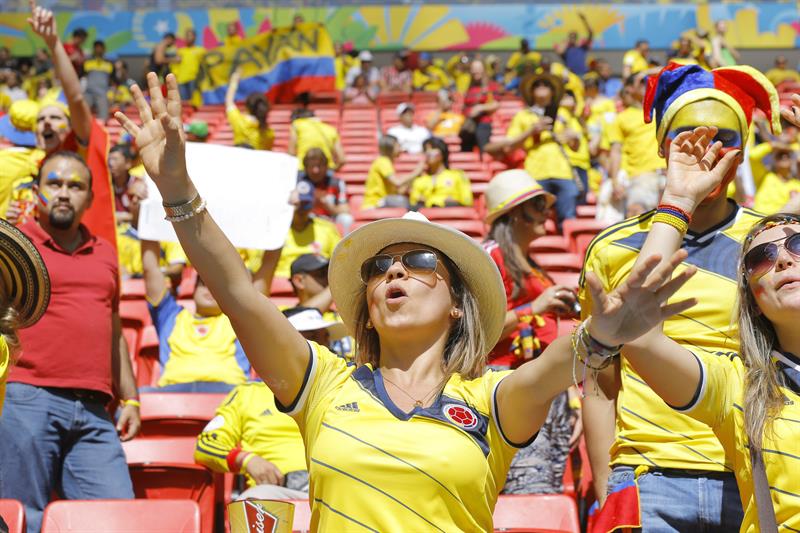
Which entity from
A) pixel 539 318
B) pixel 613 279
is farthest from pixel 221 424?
pixel 613 279

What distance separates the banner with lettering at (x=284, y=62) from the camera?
15.6m

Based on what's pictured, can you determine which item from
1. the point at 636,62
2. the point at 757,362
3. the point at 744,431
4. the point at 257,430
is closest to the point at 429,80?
the point at 636,62

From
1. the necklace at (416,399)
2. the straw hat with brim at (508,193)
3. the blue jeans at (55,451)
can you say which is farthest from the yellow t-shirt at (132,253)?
the necklace at (416,399)

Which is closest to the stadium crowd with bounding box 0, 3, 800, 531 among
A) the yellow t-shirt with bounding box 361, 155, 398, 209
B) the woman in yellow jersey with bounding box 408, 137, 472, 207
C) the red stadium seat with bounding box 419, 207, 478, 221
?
the red stadium seat with bounding box 419, 207, 478, 221

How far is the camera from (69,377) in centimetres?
366

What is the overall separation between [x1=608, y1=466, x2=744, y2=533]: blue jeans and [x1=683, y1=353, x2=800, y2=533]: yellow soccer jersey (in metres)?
0.23

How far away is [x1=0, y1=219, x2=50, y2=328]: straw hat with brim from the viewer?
2656 millimetres

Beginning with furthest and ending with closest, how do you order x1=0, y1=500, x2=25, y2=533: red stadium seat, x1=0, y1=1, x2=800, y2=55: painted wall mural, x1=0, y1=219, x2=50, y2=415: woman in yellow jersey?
x1=0, y1=1, x2=800, y2=55: painted wall mural < x1=0, y1=500, x2=25, y2=533: red stadium seat < x1=0, y1=219, x2=50, y2=415: woman in yellow jersey

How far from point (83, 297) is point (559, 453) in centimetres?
190

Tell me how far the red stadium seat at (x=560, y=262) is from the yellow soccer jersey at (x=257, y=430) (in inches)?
113

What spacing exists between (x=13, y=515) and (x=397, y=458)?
56.2 inches

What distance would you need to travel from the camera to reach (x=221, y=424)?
3.93 meters

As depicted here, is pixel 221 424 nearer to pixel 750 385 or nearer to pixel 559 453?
pixel 559 453

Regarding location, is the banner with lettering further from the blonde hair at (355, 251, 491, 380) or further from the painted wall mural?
the blonde hair at (355, 251, 491, 380)
